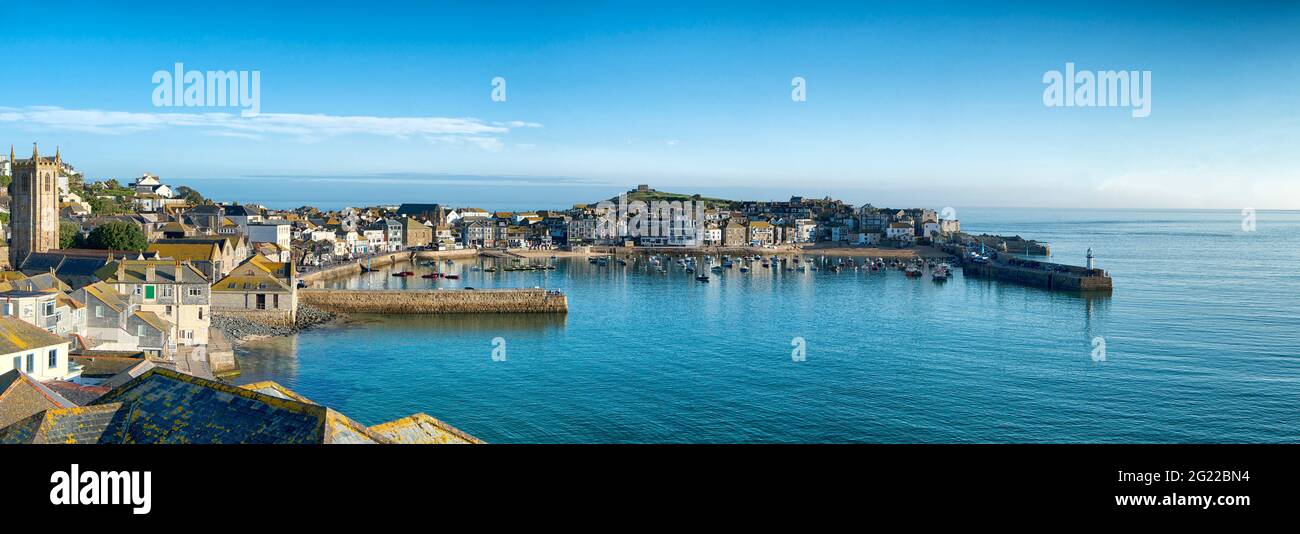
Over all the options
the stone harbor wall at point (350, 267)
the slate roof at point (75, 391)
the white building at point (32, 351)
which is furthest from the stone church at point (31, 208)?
the slate roof at point (75, 391)

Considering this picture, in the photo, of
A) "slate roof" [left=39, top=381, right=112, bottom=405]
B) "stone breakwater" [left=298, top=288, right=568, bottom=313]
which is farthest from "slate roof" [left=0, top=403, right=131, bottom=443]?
"stone breakwater" [left=298, top=288, right=568, bottom=313]

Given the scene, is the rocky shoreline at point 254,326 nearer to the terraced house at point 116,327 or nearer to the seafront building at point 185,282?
the seafront building at point 185,282

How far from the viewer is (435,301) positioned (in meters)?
22.3

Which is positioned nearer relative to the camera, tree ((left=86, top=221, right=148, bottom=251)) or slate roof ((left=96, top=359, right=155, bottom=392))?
slate roof ((left=96, top=359, right=155, bottom=392))

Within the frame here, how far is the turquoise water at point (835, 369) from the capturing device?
1101 cm

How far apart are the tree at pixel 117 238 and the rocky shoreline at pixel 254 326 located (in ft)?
18.4

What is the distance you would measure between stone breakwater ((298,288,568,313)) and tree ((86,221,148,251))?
4390 millimetres

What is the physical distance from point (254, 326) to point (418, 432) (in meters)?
15.3

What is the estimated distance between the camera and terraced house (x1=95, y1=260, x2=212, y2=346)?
14.3 metres

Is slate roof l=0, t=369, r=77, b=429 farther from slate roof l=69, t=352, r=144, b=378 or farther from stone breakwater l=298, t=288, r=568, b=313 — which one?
stone breakwater l=298, t=288, r=568, b=313
